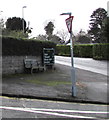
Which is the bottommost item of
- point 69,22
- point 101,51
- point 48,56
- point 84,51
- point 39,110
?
point 39,110

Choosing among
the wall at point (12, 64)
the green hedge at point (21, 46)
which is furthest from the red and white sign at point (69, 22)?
the wall at point (12, 64)

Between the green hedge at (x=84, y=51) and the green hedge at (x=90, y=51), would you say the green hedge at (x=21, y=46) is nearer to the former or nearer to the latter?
the green hedge at (x=90, y=51)

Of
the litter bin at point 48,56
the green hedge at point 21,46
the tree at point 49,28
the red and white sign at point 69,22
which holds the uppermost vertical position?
the tree at point 49,28

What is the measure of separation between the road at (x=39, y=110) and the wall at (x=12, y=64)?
16.6ft

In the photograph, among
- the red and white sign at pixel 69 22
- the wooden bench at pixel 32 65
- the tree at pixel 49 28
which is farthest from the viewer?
the tree at pixel 49 28

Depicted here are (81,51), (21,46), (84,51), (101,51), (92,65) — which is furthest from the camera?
(81,51)

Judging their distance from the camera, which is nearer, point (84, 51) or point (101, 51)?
point (101, 51)

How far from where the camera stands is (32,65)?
13.9 meters

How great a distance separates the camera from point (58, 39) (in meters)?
68.7

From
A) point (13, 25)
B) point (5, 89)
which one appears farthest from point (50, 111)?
point (13, 25)

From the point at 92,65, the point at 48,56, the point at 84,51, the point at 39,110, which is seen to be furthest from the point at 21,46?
the point at 84,51

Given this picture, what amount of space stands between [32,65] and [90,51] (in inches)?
841

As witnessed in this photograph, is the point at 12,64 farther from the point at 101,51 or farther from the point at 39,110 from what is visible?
the point at 101,51

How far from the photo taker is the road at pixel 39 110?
5.60 m
